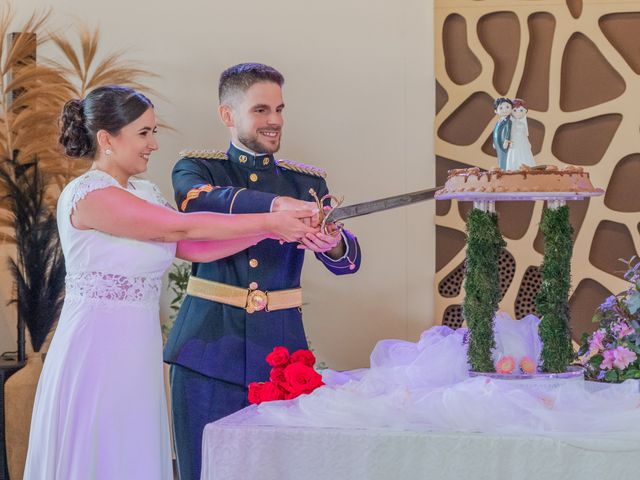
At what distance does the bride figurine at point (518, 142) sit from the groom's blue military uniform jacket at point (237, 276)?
62 cm

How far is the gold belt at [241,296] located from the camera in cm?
282

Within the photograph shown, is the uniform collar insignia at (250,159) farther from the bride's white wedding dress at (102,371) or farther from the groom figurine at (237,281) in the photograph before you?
the bride's white wedding dress at (102,371)

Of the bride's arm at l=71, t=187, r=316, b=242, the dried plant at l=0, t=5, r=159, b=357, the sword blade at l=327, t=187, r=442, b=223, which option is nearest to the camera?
the sword blade at l=327, t=187, r=442, b=223

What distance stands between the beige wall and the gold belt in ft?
6.76

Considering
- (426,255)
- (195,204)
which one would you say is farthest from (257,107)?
(426,255)

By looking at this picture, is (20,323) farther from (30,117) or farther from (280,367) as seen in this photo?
(280,367)

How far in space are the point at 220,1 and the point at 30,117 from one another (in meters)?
1.12

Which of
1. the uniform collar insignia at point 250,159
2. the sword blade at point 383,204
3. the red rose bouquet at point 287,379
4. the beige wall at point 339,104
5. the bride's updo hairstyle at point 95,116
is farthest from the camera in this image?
the beige wall at point 339,104

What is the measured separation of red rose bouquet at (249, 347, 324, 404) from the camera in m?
2.33

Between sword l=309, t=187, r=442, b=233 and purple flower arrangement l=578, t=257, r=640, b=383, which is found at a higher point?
sword l=309, t=187, r=442, b=233

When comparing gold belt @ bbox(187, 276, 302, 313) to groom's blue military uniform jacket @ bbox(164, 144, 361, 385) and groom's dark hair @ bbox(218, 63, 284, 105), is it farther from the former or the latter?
groom's dark hair @ bbox(218, 63, 284, 105)

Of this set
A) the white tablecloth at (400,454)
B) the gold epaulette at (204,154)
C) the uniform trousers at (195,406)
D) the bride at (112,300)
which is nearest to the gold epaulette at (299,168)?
the gold epaulette at (204,154)

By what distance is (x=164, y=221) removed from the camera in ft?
8.63

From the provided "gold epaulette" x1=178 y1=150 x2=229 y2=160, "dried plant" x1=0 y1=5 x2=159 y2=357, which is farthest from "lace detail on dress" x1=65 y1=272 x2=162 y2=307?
"dried plant" x1=0 y1=5 x2=159 y2=357
